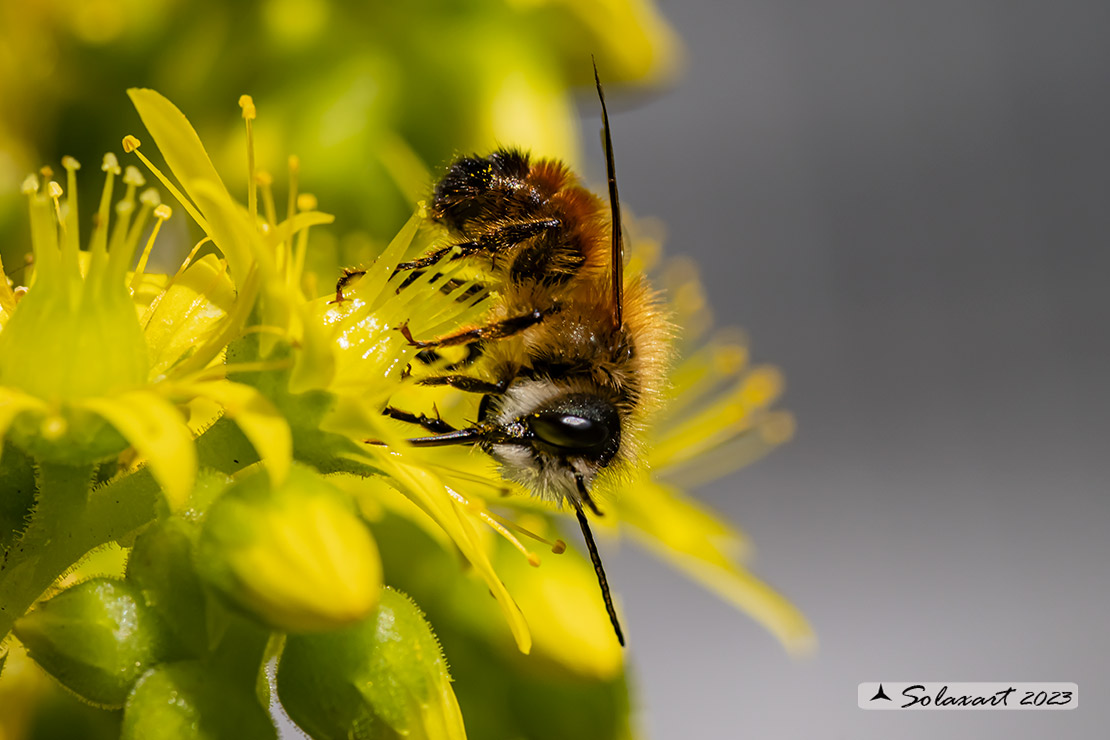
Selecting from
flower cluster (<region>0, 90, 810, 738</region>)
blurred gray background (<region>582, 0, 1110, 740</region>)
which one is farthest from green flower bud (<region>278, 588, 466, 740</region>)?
blurred gray background (<region>582, 0, 1110, 740</region>)

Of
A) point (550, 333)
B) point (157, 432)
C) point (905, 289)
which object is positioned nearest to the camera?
point (157, 432)

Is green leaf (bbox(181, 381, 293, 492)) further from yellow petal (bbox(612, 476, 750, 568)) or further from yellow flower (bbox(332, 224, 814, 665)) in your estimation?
yellow petal (bbox(612, 476, 750, 568))

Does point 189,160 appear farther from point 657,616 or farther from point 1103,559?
point 1103,559

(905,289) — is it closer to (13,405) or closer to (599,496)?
(599,496)

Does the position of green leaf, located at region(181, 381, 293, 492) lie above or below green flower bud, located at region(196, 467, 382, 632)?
above

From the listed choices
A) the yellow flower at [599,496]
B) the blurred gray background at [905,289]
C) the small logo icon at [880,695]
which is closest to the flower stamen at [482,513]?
the yellow flower at [599,496]

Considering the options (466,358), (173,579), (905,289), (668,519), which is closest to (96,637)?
(173,579)
